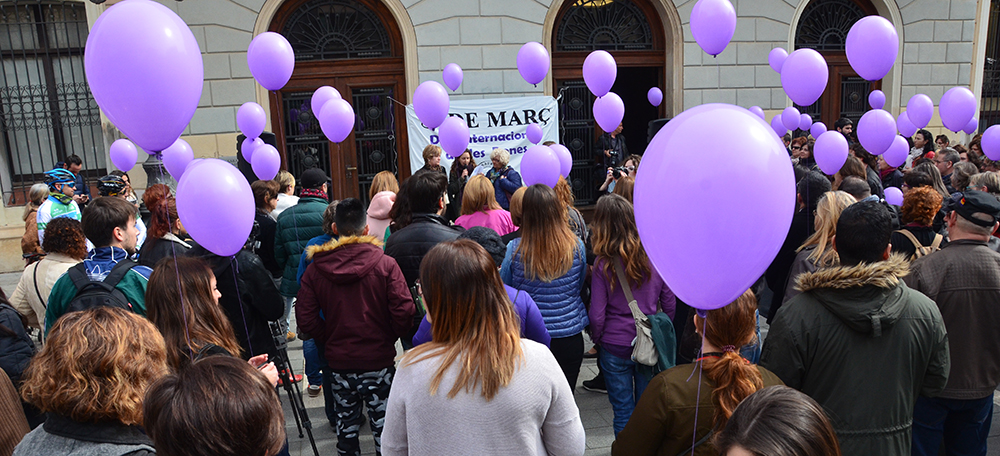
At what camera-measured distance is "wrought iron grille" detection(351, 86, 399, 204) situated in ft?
33.4

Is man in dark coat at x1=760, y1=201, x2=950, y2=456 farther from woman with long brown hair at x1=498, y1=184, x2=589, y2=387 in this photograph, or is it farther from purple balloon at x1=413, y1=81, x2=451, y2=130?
purple balloon at x1=413, y1=81, x2=451, y2=130

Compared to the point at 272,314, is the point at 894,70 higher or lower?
higher

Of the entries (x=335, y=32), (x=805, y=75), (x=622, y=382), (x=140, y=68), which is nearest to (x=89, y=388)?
(x=140, y=68)

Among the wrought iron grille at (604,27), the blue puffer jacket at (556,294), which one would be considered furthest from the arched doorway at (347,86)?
the blue puffer jacket at (556,294)

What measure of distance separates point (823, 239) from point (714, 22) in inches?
112

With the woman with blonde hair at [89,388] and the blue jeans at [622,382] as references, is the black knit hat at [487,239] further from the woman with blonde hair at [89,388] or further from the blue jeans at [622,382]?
the woman with blonde hair at [89,388]

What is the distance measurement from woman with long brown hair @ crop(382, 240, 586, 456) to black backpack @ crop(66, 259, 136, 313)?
1.64 metres

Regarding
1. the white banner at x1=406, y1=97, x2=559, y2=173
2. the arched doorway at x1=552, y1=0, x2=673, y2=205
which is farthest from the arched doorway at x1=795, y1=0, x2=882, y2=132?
the white banner at x1=406, y1=97, x2=559, y2=173

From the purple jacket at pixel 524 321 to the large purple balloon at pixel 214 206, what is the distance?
108 centimetres

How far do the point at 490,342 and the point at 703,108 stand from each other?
2.89ft

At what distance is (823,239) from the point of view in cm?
329

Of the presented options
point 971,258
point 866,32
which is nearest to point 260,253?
point 971,258

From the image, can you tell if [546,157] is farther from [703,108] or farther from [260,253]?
[703,108]

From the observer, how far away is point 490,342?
1728mm
